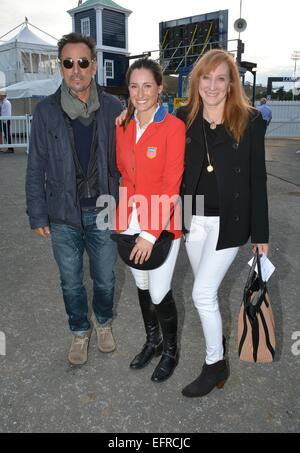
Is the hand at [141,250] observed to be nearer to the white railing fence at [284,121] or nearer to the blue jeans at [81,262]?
the blue jeans at [81,262]

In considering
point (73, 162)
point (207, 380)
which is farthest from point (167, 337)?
point (73, 162)

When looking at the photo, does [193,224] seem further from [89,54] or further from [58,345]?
[58,345]

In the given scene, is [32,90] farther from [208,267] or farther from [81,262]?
[208,267]

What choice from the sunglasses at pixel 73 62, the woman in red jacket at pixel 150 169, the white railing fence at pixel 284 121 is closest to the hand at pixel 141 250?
the woman in red jacket at pixel 150 169

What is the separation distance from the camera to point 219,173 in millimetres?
2322

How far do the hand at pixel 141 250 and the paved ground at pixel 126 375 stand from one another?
93 centimetres

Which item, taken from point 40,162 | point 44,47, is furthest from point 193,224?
point 44,47

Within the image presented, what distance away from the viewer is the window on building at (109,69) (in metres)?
32.9

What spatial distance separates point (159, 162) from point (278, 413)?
5.51 ft

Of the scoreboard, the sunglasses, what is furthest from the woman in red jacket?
the scoreboard

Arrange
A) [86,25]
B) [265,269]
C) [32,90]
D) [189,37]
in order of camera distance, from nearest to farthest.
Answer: [265,269] → [32,90] → [189,37] → [86,25]

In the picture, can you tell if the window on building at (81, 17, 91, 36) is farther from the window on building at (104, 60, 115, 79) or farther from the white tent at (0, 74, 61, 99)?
the white tent at (0, 74, 61, 99)

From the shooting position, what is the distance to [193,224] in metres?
2.48

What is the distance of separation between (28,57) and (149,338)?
29504mm
